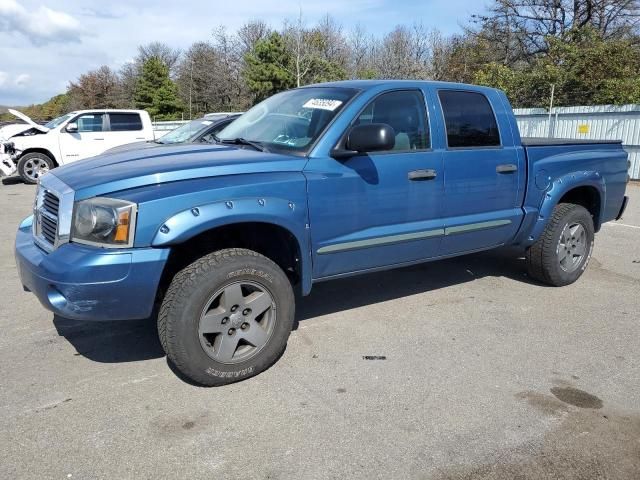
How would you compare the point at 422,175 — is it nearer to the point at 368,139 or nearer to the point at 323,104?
the point at 368,139

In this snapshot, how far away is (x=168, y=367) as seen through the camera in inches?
141

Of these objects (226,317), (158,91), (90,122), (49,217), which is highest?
(158,91)

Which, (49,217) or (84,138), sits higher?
(84,138)

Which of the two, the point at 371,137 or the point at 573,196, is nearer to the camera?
the point at 371,137

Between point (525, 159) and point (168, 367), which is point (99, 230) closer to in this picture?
point (168, 367)

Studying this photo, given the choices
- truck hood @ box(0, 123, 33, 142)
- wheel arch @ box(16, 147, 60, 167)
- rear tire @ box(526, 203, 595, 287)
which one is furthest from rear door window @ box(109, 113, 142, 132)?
rear tire @ box(526, 203, 595, 287)

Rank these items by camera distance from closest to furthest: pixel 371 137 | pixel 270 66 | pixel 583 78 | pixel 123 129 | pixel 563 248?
pixel 371 137
pixel 563 248
pixel 123 129
pixel 583 78
pixel 270 66

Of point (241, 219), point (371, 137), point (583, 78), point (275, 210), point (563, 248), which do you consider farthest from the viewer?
point (583, 78)

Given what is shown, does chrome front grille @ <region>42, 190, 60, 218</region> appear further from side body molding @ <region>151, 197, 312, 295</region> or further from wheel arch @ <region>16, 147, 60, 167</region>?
wheel arch @ <region>16, 147, 60, 167</region>

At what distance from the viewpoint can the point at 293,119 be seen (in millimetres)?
4047

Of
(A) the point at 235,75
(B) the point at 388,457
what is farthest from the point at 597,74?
(A) the point at 235,75

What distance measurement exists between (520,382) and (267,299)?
170 cm

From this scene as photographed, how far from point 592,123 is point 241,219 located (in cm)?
1515

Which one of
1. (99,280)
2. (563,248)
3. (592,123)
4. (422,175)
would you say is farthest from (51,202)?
(592,123)
